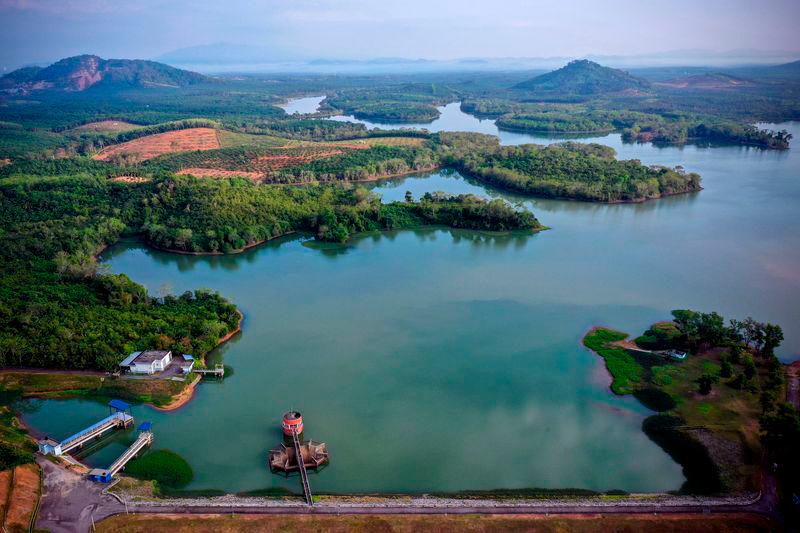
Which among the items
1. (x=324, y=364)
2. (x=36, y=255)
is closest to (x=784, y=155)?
(x=324, y=364)

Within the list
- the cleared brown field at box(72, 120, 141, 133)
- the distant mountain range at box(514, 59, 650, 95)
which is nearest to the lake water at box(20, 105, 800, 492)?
the cleared brown field at box(72, 120, 141, 133)

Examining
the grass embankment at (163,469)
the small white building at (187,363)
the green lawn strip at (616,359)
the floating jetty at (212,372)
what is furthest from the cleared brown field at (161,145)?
the green lawn strip at (616,359)

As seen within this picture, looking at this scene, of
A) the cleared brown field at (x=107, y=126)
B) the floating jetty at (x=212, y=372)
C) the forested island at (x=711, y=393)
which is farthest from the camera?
the cleared brown field at (x=107, y=126)

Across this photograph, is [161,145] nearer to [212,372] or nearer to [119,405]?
[212,372]

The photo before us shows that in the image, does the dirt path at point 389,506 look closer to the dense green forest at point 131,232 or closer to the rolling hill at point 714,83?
the dense green forest at point 131,232

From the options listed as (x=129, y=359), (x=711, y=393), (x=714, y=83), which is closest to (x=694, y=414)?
(x=711, y=393)

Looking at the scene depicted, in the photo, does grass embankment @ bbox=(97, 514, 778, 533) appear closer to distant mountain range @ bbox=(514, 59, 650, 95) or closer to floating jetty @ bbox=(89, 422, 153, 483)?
floating jetty @ bbox=(89, 422, 153, 483)
